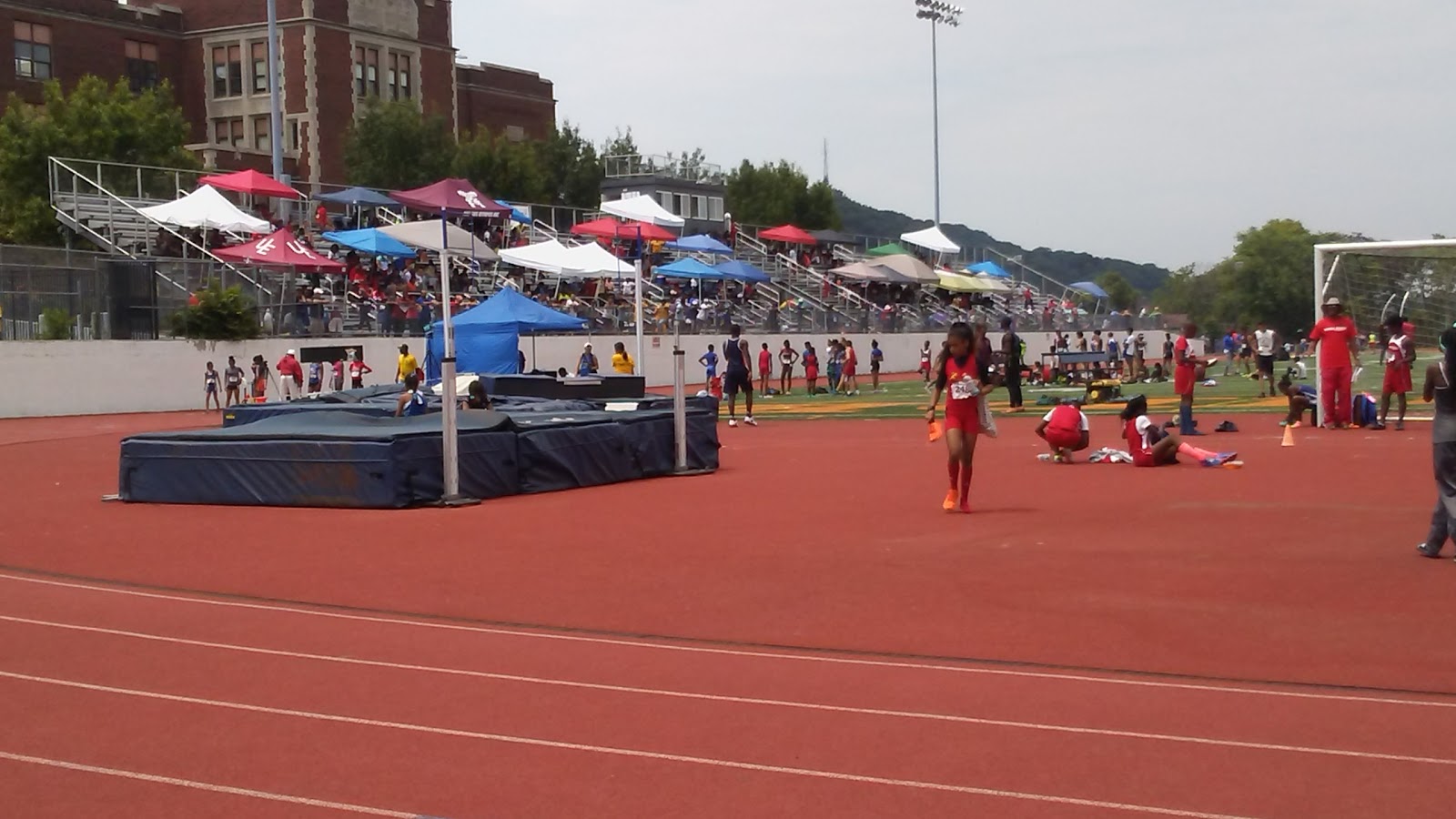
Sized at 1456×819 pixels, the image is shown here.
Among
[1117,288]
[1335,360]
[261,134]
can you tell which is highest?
[261,134]

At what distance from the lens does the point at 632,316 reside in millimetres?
50750

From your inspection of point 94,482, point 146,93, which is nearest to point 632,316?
point 146,93

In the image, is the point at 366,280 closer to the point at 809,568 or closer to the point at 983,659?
the point at 809,568

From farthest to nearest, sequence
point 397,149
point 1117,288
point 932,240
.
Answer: point 1117,288 < point 932,240 < point 397,149

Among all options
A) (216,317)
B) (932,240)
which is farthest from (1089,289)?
(216,317)

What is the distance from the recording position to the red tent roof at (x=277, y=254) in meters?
39.0

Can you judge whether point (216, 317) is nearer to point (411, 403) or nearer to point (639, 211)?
point (411, 403)

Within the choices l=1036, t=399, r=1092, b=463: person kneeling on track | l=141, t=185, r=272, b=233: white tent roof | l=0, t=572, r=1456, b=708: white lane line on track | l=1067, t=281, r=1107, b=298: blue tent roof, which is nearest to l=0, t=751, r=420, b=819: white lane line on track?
l=0, t=572, r=1456, b=708: white lane line on track

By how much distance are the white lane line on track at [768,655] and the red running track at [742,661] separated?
1.5 inches

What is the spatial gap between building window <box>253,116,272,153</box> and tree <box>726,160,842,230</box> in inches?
1240

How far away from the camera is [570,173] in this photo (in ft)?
A: 253

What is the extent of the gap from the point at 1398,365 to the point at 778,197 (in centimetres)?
7274

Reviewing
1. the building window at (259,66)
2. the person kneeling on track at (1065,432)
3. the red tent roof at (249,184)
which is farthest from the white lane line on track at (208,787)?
the building window at (259,66)

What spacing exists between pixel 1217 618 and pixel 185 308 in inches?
1363
